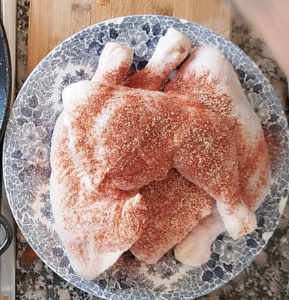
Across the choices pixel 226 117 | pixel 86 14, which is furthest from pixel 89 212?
pixel 86 14

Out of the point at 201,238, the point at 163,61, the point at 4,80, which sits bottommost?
the point at 201,238

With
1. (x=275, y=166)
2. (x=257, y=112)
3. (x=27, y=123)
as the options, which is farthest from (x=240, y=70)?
(x=27, y=123)

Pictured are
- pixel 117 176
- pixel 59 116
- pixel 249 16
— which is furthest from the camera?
pixel 59 116

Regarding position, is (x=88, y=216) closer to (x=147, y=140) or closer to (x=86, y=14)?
(x=147, y=140)

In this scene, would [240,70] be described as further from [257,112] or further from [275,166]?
[275,166]

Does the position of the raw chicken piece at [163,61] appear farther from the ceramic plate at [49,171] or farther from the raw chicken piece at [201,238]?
the raw chicken piece at [201,238]

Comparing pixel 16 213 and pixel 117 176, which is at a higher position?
pixel 117 176

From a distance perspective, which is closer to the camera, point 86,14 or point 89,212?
point 89,212
